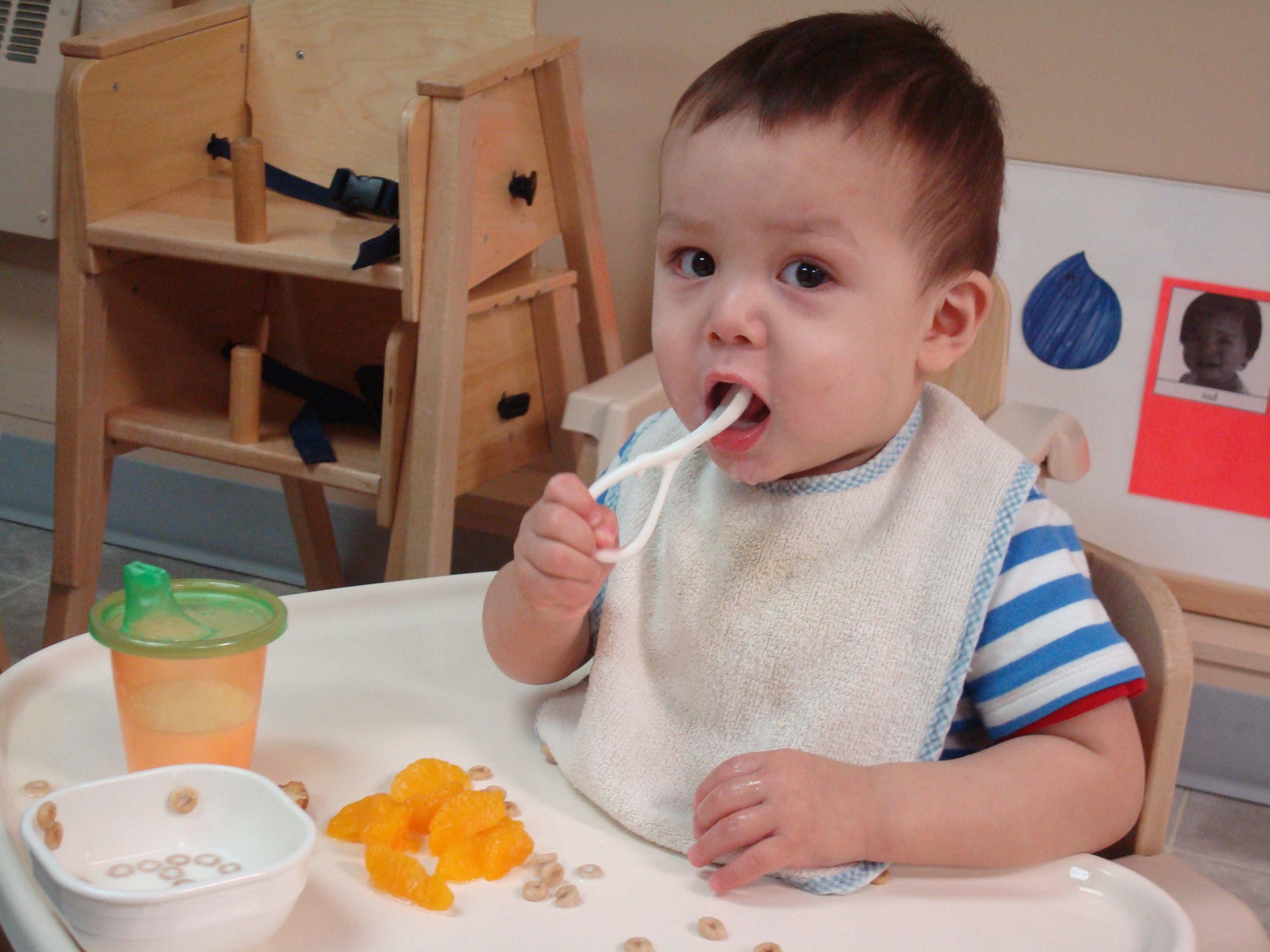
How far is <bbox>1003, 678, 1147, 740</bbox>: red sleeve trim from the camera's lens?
678mm

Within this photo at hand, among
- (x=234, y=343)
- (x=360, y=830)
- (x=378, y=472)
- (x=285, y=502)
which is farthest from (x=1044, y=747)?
(x=285, y=502)

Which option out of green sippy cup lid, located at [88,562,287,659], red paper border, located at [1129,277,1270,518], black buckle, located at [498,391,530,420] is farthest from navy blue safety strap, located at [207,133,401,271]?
red paper border, located at [1129,277,1270,518]

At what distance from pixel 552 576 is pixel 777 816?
0.17 meters

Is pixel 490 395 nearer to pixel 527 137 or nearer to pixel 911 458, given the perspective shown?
pixel 527 137

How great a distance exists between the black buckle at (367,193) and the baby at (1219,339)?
983mm

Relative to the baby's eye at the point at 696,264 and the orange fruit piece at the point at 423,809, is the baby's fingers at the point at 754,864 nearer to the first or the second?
the orange fruit piece at the point at 423,809

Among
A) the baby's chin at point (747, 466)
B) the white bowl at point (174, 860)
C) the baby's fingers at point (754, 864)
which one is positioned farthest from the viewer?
the baby's chin at point (747, 466)

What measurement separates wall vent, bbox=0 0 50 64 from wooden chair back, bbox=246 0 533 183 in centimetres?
52

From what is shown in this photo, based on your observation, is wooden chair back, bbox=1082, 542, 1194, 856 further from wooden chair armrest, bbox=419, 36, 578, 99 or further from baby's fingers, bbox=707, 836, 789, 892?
wooden chair armrest, bbox=419, 36, 578, 99

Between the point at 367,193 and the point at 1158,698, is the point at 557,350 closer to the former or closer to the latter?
the point at 367,193

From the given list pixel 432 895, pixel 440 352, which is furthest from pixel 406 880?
pixel 440 352

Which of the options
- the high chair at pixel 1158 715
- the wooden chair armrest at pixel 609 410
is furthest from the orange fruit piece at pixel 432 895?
the wooden chair armrest at pixel 609 410

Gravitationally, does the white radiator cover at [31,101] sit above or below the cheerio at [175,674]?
above

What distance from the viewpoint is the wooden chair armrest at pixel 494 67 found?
1.26m
